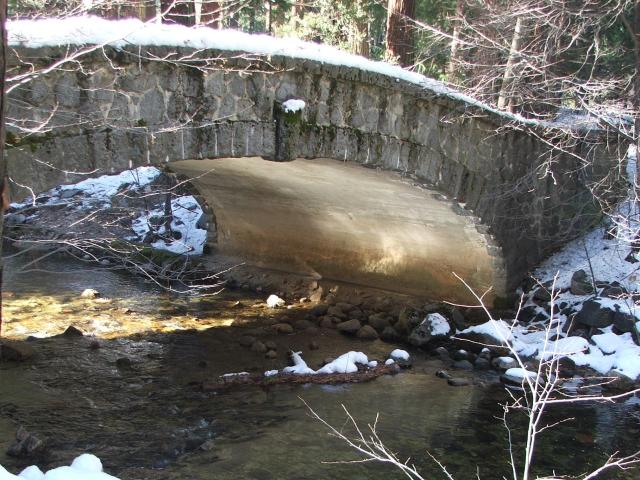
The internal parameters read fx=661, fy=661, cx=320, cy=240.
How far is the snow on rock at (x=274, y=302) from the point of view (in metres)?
10.4

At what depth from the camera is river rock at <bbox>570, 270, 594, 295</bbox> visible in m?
9.03

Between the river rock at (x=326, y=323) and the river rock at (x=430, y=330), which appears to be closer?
the river rock at (x=430, y=330)

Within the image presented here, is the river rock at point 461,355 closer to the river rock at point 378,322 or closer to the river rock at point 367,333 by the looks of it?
the river rock at point 367,333

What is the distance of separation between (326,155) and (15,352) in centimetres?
380

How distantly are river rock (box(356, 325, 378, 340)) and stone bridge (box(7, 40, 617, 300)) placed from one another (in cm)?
192

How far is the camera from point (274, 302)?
10.5 meters

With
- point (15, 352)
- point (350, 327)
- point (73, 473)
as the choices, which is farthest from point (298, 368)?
point (73, 473)

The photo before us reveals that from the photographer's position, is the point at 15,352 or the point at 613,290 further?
the point at 613,290

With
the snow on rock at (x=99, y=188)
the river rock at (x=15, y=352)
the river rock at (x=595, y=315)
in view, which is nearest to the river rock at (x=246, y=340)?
the river rock at (x=15, y=352)


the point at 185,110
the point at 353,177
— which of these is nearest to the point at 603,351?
the point at 353,177

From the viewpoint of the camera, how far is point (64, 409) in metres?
5.78

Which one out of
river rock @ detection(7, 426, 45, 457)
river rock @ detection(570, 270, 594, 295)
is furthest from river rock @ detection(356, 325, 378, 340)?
river rock @ detection(7, 426, 45, 457)

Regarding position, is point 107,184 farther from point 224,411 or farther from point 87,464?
point 87,464

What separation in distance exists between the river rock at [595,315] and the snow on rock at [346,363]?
293 cm
